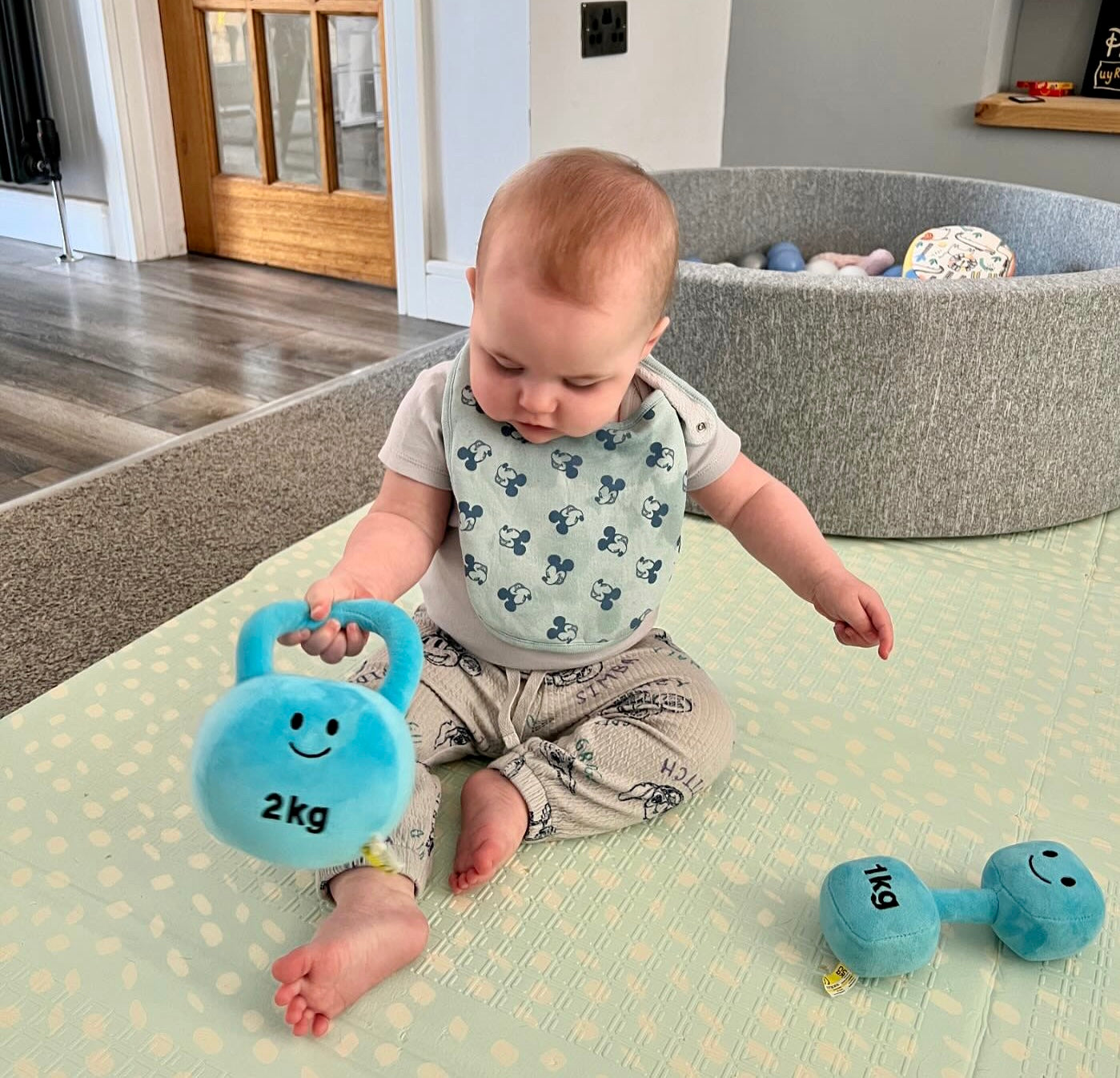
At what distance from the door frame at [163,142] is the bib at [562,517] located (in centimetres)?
151

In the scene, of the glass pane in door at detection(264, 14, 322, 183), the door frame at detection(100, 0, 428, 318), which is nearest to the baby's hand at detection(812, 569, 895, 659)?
the door frame at detection(100, 0, 428, 318)

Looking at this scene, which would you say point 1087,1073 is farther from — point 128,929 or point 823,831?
point 128,929

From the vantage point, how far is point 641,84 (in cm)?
225

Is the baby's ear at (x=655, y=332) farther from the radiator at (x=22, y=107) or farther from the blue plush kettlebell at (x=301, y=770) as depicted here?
the radiator at (x=22, y=107)

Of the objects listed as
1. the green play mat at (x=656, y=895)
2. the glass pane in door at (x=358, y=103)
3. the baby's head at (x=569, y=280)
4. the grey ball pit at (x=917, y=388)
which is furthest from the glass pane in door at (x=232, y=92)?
the baby's head at (x=569, y=280)

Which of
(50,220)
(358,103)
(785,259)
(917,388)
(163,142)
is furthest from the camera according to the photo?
(50,220)

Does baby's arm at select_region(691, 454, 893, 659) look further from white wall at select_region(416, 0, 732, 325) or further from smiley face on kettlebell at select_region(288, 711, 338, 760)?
white wall at select_region(416, 0, 732, 325)

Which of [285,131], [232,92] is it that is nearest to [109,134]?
[232,92]

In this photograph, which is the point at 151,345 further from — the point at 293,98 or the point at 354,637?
the point at 354,637

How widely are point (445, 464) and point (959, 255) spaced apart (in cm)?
104

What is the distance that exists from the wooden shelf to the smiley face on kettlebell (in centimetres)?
206

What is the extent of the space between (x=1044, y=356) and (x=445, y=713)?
78 cm

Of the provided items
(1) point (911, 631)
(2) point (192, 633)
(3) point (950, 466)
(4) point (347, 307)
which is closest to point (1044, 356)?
(3) point (950, 466)

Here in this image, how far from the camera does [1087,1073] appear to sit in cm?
67
